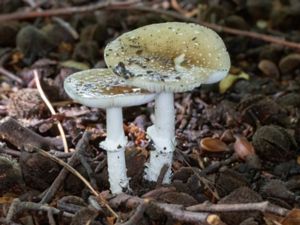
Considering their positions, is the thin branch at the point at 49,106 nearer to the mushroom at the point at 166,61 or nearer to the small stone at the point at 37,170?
the small stone at the point at 37,170

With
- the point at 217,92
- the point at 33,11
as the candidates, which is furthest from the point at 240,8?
the point at 33,11

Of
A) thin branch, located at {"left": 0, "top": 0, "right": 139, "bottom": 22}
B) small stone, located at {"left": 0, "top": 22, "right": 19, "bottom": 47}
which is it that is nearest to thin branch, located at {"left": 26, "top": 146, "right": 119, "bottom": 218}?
small stone, located at {"left": 0, "top": 22, "right": 19, "bottom": 47}

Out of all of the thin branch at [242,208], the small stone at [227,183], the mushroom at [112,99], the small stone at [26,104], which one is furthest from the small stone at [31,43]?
the thin branch at [242,208]

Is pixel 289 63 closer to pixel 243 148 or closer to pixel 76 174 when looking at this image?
pixel 243 148

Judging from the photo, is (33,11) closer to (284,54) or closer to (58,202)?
(284,54)

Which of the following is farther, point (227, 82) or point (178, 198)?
point (227, 82)

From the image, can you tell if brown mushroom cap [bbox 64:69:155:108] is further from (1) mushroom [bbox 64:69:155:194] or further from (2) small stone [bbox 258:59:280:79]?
(2) small stone [bbox 258:59:280:79]

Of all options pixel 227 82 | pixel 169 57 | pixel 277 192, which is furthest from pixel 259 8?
pixel 169 57
